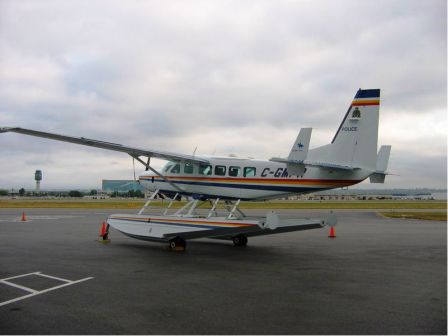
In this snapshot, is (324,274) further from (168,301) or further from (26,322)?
(26,322)

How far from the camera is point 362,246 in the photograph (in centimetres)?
1563

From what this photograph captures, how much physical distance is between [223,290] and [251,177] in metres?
7.23

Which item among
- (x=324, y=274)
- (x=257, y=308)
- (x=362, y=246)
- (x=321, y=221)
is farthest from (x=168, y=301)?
(x=362, y=246)

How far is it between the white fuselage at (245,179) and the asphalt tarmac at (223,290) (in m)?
2.17

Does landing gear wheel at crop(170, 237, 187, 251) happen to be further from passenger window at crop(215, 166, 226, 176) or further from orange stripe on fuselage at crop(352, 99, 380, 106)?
orange stripe on fuselage at crop(352, 99, 380, 106)

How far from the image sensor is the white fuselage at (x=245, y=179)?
13.7m

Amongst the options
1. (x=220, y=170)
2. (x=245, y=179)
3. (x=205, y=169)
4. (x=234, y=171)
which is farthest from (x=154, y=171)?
(x=245, y=179)

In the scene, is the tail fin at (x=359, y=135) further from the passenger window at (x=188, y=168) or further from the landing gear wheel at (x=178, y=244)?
the landing gear wheel at (x=178, y=244)

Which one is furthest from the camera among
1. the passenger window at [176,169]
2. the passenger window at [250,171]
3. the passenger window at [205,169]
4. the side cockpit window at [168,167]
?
the side cockpit window at [168,167]

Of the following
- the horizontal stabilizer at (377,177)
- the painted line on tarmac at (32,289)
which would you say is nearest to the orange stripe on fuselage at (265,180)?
the horizontal stabilizer at (377,177)

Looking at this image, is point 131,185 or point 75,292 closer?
point 75,292

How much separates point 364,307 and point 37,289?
6293mm

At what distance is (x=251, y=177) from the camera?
15109mm

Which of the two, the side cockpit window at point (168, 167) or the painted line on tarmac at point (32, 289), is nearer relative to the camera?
the painted line on tarmac at point (32, 289)
